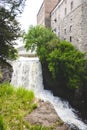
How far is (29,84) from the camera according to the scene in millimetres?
25344

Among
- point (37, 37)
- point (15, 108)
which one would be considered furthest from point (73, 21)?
point (15, 108)

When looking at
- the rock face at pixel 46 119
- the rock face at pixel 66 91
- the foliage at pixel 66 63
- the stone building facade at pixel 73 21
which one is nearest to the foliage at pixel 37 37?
the stone building facade at pixel 73 21

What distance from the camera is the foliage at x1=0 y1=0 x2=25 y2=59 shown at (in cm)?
989

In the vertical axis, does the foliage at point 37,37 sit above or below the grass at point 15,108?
above

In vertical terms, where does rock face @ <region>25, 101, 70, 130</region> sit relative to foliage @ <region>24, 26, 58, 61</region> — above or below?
below

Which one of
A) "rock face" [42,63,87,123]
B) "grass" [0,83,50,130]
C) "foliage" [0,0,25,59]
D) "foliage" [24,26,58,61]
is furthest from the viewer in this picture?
"foliage" [24,26,58,61]

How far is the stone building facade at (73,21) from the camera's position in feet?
94.2

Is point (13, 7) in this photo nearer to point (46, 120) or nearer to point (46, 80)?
point (46, 120)

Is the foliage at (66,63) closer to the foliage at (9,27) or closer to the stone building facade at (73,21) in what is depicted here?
the stone building facade at (73,21)

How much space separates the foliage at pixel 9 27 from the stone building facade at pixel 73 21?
18.7m

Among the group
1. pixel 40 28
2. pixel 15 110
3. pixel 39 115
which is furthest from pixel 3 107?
pixel 40 28

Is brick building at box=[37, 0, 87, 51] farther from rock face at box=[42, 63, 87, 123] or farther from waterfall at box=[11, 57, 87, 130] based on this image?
waterfall at box=[11, 57, 87, 130]

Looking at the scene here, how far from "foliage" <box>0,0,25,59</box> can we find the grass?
11.3ft

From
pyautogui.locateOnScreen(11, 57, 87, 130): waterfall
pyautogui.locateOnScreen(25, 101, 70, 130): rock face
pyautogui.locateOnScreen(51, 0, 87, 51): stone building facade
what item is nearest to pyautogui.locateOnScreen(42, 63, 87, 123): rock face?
pyautogui.locateOnScreen(11, 57, 87, 130): waterfall
